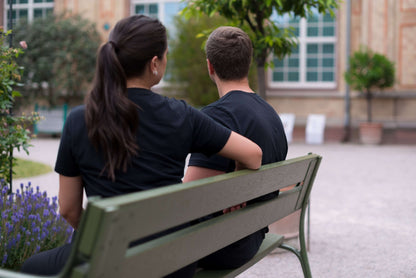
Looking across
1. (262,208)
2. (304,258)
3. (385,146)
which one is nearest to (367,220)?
(304,258)

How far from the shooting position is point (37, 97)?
18.0 meters

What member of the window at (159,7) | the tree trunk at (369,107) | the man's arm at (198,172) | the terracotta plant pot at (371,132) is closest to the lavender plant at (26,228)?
the man's arm at (198,172)

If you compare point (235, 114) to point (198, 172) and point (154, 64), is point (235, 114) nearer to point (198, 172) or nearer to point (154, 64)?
point (198, 172)

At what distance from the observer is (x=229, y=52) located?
2455 mm

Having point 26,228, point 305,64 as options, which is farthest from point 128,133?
point 305,64

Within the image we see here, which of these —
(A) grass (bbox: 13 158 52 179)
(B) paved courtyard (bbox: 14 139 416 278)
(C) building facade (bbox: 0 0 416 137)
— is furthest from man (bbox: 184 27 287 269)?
(C) building facade (bbox: 0 0 416 137)

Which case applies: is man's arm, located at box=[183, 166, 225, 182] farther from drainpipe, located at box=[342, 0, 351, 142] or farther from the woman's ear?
drainpipe, located at box=[342, 0, 351, 142]

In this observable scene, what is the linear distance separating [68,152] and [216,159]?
77cm

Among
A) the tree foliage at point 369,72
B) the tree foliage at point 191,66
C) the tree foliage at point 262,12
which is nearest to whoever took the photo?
the tree foliage at point 262,12

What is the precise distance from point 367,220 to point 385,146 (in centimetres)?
1057

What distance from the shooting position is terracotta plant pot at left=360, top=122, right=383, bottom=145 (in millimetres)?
15820

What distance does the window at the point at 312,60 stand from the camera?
57.9ft

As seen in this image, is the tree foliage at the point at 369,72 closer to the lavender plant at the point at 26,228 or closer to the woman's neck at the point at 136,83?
the lavender plant at the point at 26,228

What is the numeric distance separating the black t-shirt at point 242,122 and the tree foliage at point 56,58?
15.5 meters
